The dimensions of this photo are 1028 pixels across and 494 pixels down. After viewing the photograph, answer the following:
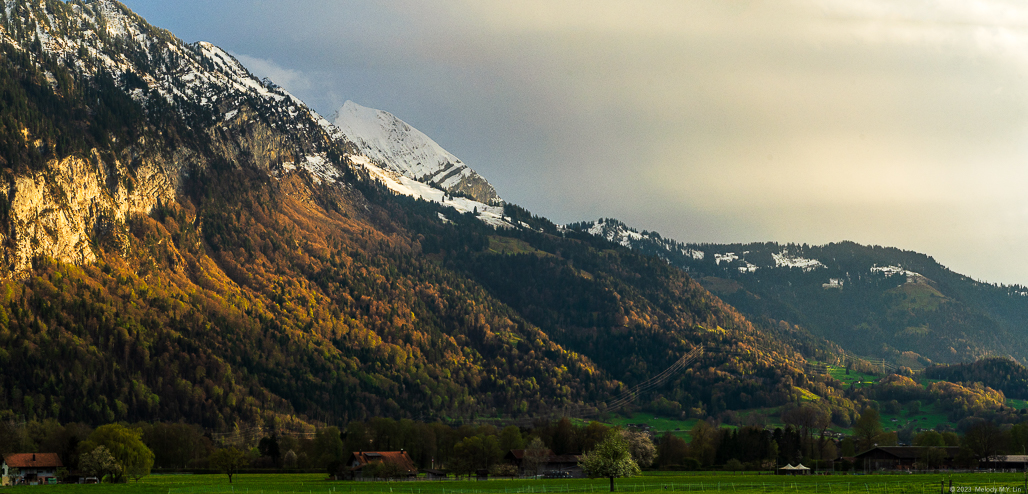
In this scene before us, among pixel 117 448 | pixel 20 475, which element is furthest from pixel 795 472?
pixel 20 475

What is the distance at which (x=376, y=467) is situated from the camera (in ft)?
544

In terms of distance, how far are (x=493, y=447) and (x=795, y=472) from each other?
57551 millimetres

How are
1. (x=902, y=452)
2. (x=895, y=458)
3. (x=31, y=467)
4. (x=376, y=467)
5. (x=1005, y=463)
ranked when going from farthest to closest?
(x=902, y=452) → (x=895, y=458) → (x=1005, y=463) → (x=376, y=467) → (x=31, y=467)

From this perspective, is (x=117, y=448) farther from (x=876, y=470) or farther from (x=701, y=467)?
(x=876, y=470)

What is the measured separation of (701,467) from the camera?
193500 mm

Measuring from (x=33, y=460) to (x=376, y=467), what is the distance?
196 ft

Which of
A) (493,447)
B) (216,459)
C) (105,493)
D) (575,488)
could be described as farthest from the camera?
(493,447)

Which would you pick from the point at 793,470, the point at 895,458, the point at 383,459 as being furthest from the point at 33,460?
the point at 895,458

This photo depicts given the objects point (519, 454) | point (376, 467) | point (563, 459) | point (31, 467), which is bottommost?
point (31, 467)

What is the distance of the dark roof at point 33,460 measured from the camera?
162 m

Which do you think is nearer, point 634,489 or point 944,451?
point 634,489

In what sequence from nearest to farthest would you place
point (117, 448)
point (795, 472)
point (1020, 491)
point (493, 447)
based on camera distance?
point (1020, 491), point (117, 448), point (795, 472), point (493, 447)

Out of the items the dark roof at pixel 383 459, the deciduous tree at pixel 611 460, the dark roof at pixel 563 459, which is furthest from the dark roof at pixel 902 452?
the deciduous tree at pixel 611 460

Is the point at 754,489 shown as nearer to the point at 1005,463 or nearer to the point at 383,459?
the point at 383,459
